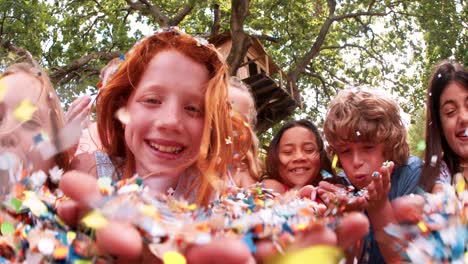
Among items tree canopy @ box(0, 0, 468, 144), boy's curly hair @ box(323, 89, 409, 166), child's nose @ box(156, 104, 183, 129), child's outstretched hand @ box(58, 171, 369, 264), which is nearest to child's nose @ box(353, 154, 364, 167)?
boy's curly hair @ box(323, 89, 409, 166)

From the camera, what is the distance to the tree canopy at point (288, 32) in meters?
8.55

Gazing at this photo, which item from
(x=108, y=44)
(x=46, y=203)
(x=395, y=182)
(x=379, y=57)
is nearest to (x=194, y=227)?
(x=46, y=203)

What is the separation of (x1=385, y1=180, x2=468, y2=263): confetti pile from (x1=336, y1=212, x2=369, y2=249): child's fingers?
7.4 inches

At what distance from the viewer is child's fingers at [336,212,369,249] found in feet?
3.31

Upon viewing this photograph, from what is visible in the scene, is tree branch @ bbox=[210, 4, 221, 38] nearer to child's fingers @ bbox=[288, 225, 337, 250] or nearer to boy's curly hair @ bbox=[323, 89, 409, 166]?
boy's curly hair @ bbox=[323, 89, 409, 166]

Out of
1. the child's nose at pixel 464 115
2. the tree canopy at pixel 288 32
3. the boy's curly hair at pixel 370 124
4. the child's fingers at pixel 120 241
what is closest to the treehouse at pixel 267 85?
the tree canopy at pixel 288 32

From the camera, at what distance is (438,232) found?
118 centimetres

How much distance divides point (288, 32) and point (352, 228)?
981 cm

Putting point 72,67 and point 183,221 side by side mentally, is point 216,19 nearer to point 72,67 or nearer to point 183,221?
point 72,67

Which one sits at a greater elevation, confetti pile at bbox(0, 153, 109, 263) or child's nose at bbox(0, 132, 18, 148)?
child's nose at bbox(0, 132, 18, 148)

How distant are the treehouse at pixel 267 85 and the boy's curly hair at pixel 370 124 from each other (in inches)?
321

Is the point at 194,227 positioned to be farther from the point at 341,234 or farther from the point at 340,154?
the point at 340,154

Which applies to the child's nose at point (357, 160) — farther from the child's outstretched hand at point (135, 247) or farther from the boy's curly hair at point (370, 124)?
the child's outstretched hand at point (135, 247)

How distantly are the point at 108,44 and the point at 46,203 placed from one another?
29.9ft
